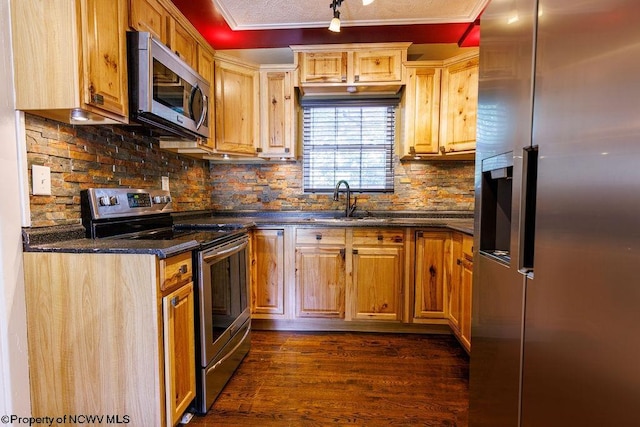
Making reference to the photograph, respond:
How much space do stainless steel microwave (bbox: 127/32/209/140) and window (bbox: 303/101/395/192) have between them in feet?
4.22

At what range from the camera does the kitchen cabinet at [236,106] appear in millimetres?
2549

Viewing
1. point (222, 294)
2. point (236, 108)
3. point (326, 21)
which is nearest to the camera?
point (222, 294)

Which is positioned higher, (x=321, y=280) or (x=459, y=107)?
(x=459, y=107)

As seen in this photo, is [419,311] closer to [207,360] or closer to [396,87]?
[207,360]

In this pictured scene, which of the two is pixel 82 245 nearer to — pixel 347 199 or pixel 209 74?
pixel 209 74

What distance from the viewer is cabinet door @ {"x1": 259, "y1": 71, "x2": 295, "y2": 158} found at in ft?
8.87

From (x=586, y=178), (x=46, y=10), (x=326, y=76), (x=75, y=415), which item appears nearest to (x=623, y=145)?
(x=586, y=178)

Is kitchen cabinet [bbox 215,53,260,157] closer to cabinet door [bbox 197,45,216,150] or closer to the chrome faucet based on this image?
cabinet door [bbox 197,45,216,150]

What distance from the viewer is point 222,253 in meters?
1.74

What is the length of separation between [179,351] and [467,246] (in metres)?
1.86

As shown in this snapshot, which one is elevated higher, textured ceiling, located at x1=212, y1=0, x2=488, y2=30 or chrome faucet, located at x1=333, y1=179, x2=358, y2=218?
textured ceiling, located at x1=212, y1=0, x2=488, y2=30

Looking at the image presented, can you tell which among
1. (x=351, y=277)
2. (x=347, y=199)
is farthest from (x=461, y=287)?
(x=347, y=199)

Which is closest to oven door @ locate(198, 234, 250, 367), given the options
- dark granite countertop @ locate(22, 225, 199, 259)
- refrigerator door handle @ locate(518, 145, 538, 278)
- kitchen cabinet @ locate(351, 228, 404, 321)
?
dark granite countertop @ locate(22, 225, 199, 259)

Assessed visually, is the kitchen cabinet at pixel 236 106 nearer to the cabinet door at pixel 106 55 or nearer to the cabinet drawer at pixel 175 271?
the cabinet door at pixel 106 55
